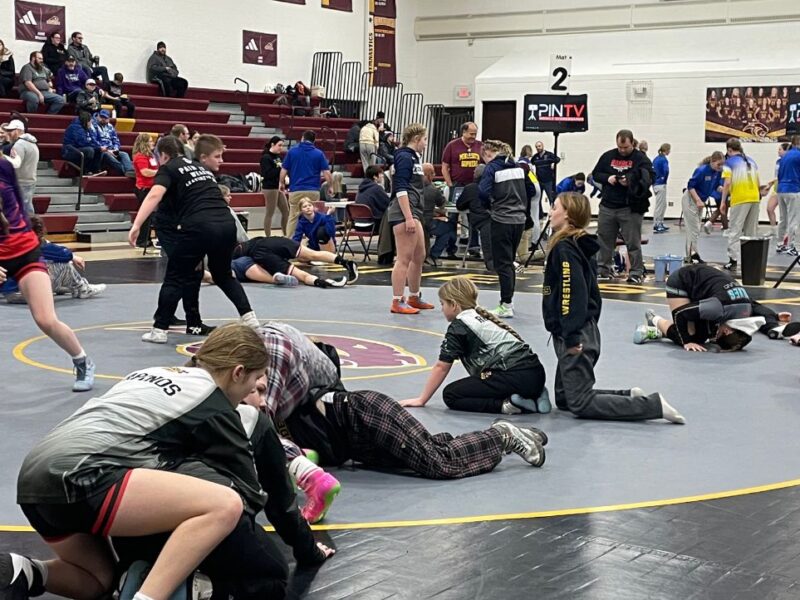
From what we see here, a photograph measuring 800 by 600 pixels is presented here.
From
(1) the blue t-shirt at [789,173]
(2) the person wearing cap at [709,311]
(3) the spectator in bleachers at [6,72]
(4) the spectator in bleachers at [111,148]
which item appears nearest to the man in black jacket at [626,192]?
(2) the person wearing cap at [709,311]

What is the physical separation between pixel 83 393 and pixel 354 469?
7.48ft

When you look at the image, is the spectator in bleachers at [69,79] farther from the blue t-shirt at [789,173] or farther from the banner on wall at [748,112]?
the banner on wall at [748,112]

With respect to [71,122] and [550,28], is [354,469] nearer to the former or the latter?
[71,122]

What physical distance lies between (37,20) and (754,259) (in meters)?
15.3

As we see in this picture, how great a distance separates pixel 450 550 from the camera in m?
4.32

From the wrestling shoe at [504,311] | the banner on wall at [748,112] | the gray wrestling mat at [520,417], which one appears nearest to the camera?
the gray wrestling mat at [520,417]

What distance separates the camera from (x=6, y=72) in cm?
2022

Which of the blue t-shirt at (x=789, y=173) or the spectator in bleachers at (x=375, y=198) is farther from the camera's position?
the blue t-shirt at (x=789, y=173)

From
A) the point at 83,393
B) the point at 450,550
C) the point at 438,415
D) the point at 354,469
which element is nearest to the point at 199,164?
the point at 83,393

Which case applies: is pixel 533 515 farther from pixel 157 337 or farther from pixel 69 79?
pixel 69 79

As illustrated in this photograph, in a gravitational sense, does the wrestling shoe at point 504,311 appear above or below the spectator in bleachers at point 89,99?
below

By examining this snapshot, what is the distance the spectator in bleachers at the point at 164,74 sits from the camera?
23859 millimetres

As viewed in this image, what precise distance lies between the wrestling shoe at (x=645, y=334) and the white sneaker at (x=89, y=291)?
17.9 ft

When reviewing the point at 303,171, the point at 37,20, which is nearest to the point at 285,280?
the point at 303,171
